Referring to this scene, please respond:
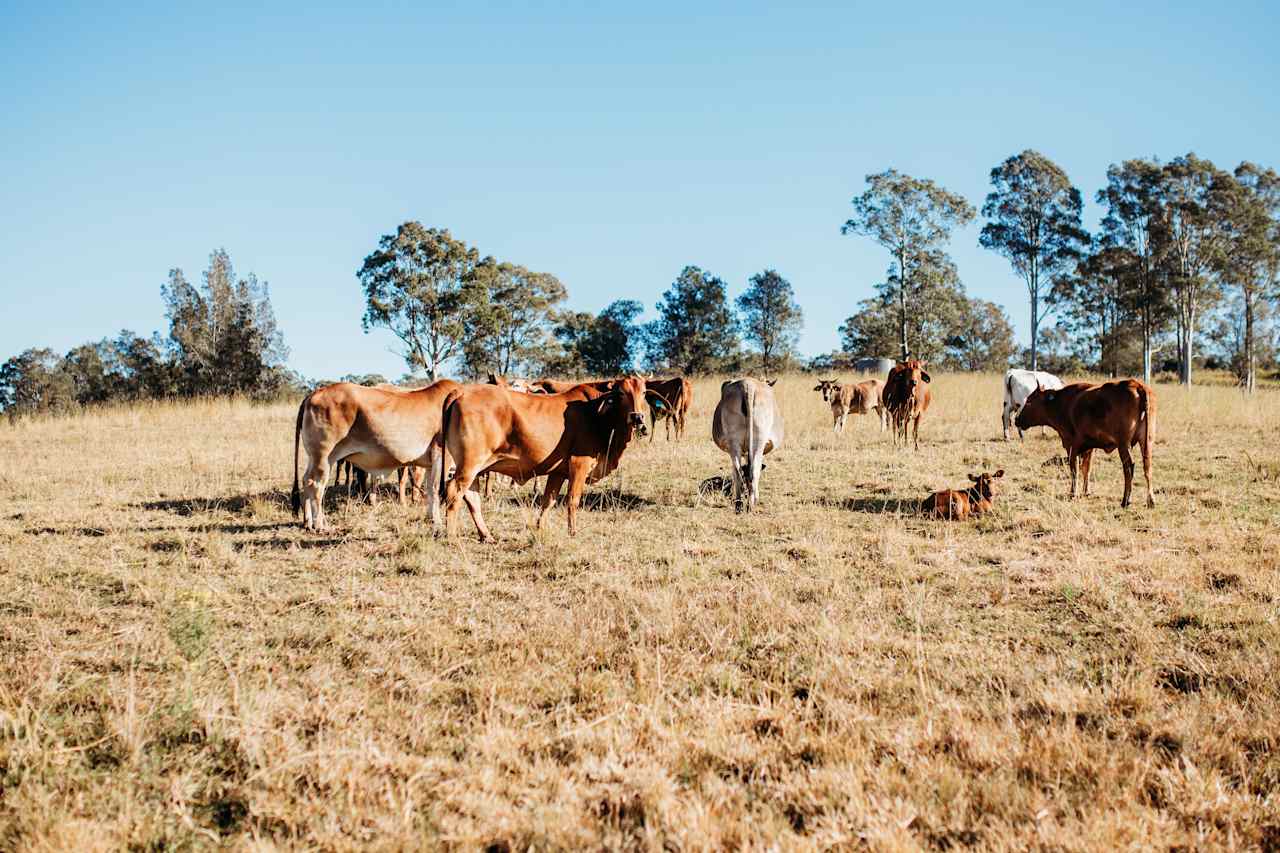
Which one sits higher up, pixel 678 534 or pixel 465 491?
pixel 465 491

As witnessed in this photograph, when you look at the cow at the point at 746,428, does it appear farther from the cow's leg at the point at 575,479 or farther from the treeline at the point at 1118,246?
the treeline at the point at 1118,246

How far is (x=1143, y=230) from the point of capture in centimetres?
4344

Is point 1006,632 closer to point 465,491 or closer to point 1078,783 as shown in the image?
point 1078,783

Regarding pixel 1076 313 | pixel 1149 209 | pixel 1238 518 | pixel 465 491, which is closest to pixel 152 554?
pixel 465 491

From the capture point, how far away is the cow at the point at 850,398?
70.4 ft

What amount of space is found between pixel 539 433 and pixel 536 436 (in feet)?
0.17

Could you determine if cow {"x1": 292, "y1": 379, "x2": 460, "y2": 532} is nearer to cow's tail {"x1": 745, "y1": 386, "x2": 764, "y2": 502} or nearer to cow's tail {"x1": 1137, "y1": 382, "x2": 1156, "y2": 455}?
cow's tail {"x1": 745, "y1": 386, "x2": 764, "y2": 502}

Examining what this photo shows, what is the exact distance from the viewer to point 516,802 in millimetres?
3271

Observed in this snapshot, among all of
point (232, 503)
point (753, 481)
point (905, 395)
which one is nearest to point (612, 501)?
point (753, 481)

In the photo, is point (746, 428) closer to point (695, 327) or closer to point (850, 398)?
point (850, 398)

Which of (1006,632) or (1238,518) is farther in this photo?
(1238,518)

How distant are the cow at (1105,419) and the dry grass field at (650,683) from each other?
1109 millimetres

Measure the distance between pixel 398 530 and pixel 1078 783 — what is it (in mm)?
7226

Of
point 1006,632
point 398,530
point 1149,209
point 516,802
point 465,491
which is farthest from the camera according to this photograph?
point 1149,209
